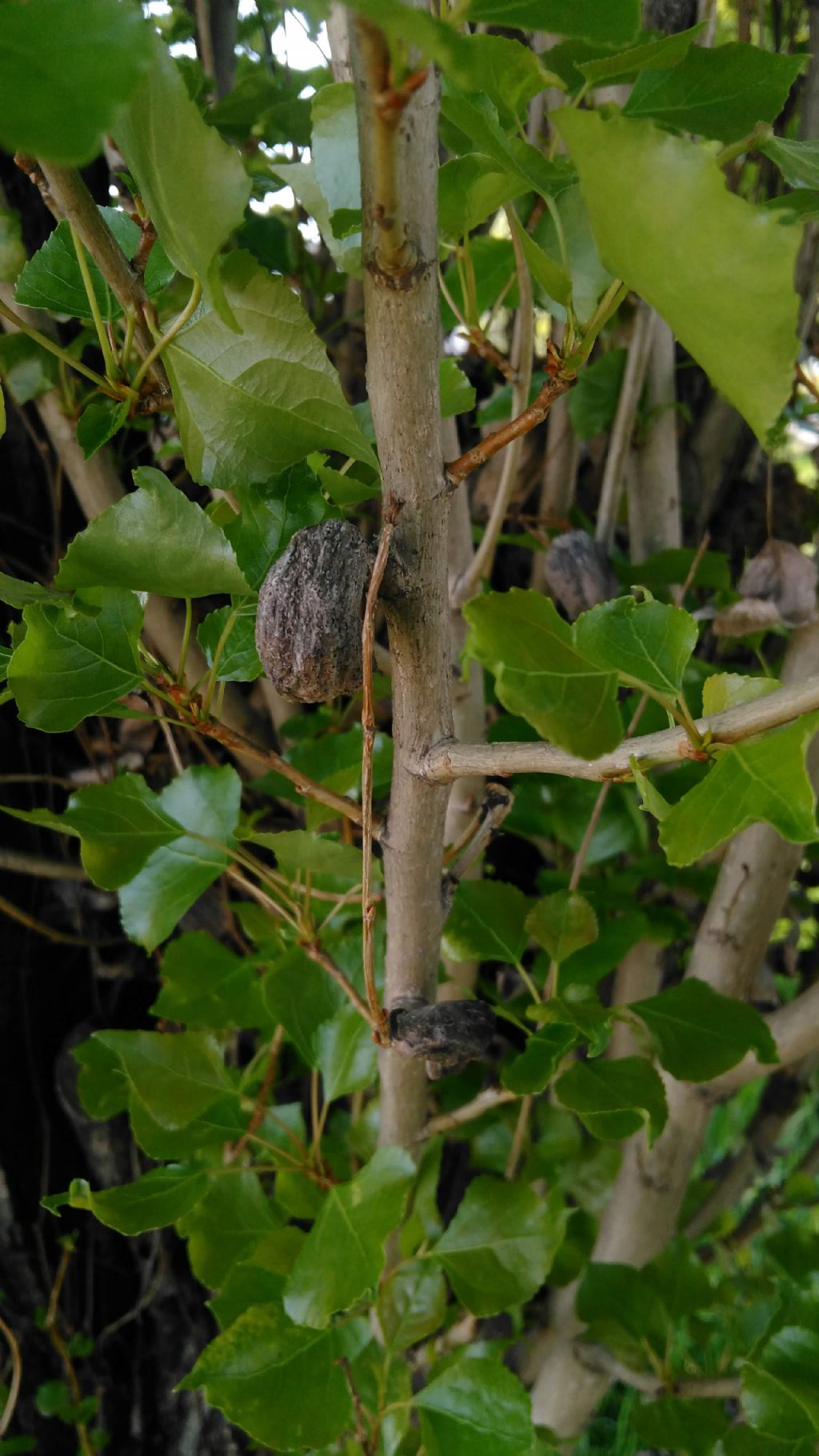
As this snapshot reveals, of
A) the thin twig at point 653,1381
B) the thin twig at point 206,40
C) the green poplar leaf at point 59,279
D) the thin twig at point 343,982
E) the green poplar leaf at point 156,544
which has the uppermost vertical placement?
the thin twig at point 206,40

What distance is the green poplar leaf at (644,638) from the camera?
0.80ft

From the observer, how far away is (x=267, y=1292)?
419 millimetres

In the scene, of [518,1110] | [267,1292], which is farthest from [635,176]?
[518,1110]

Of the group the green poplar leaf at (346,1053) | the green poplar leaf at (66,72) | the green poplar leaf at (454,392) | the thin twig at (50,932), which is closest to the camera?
the green poplar leaf at (66,72)

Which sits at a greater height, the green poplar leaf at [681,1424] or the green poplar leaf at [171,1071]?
the green poplar leaf at [171,1071]

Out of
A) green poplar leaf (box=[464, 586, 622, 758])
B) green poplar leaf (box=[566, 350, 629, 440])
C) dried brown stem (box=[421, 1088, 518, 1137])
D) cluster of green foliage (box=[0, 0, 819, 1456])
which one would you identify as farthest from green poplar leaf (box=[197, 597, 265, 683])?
green poplar leaf (box=[566, 350, 629, 440])

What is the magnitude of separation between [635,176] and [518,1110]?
54 centimetres

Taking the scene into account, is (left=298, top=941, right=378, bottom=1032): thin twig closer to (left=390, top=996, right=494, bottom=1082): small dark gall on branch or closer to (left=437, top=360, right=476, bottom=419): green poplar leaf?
(left=390, top=996, right=494, bottom=1082): small dark gall on branch

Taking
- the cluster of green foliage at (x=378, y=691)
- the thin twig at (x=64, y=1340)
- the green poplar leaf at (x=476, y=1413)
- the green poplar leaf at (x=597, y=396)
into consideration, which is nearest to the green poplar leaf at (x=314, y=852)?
the cluster of green foliage at (x=378, y=691)

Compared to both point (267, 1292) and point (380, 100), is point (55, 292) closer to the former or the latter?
point (380, 100)

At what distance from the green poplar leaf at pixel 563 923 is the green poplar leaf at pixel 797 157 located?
0.93 feet

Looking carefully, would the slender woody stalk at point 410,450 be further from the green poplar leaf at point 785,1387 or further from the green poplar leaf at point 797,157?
the green poplar leaf at point 785,1387

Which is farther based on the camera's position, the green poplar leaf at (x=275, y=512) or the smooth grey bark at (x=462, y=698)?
the smooth grey bark at (x=462, y=698)

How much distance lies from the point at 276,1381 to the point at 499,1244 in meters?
0.10
